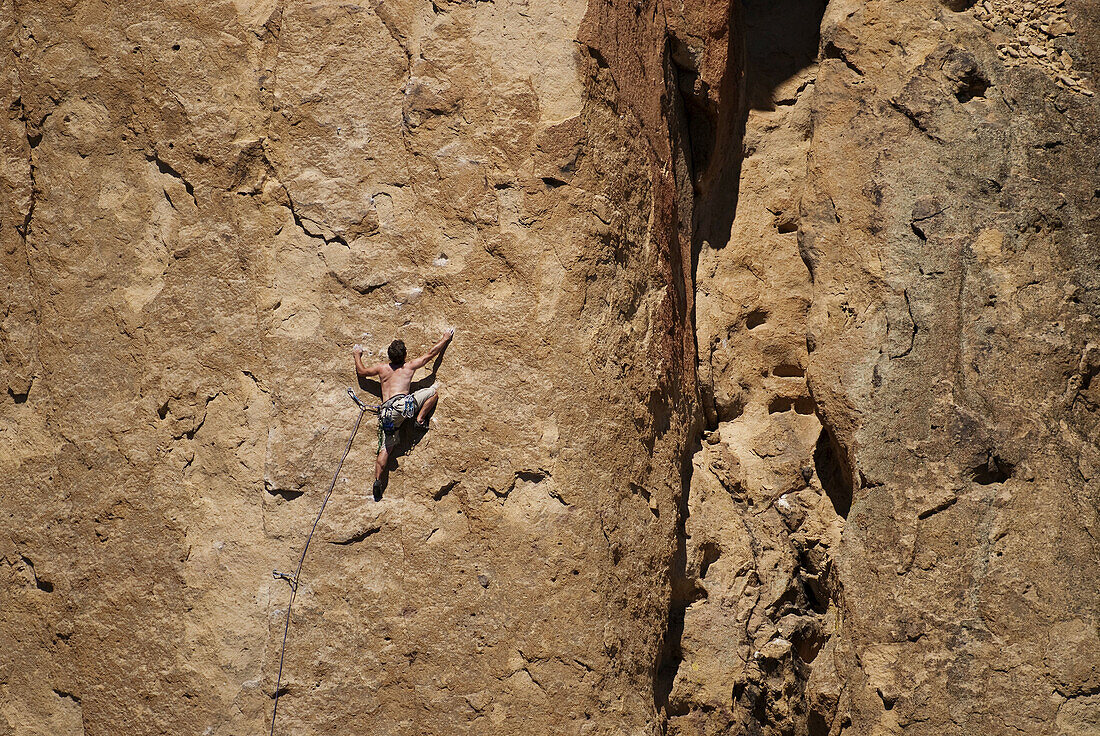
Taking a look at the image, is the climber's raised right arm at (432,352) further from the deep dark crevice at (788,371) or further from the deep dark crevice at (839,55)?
the deep dark crevice at (839,55)

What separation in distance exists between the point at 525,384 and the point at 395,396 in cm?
66

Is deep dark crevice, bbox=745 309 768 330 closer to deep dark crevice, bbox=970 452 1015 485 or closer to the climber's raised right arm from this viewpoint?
deep dark crevice, bbox=970 452 1015 485

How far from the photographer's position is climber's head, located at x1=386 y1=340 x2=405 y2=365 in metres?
5.14

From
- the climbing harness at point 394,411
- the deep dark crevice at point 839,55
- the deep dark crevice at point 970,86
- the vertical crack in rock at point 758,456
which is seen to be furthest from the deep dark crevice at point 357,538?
the deep dark crevice at point 970,86

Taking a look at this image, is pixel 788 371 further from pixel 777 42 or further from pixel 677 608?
pixel 777 42

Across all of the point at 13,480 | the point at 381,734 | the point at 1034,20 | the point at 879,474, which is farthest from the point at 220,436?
the point at 1034,20

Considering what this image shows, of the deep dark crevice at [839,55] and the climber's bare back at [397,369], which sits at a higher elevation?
the deep dark crevice at [839,55]

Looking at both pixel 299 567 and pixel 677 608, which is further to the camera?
pixel 677 608

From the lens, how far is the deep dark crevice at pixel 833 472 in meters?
6.16

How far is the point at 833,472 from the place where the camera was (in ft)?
20.6

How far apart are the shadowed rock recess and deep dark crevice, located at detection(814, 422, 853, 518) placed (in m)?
0.02

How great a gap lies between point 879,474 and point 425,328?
279cm

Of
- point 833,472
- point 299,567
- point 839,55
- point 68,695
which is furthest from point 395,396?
point 839,55

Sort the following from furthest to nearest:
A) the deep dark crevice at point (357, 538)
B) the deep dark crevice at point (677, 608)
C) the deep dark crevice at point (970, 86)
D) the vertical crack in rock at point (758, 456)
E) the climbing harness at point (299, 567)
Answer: the deep dark crevice at point (970, 86) → the vertical crack in rock at point (758, 456) → the deep dark crevice at point (677, 608) → the deep dark crevice at point (357, 538) → the climbing harness at point (299, 567)
